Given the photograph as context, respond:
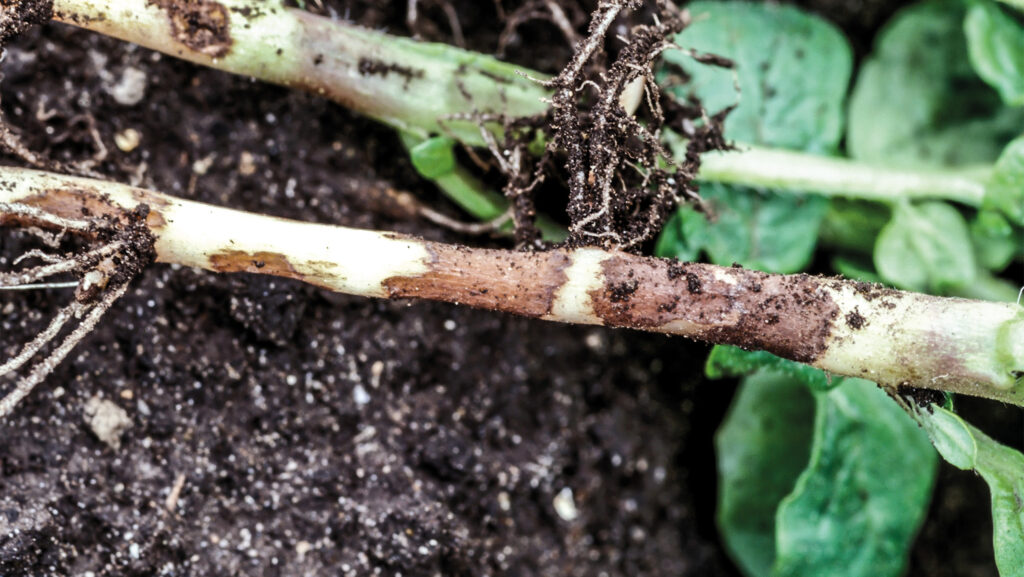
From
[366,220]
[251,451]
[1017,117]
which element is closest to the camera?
[251,451]

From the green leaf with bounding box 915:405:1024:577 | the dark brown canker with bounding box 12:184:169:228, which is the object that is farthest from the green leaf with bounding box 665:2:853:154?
the dark brown canker with bounding box 12:184:169:228

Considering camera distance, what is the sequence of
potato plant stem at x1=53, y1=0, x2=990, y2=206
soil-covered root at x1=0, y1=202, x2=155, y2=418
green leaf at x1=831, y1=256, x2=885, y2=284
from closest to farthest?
1. soil-covered root at x1=0, y1=202, x2=155, y2=418
2. potato plant stem at x1=53, y1=0, x2=990, y2=206
3. green leaf at x1=831, y1=256, x2=885, y2=284

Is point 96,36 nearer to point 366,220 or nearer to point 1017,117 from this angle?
point 366,220

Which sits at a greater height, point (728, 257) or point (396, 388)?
point (728, 257)

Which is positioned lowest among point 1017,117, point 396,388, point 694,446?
point 694,446

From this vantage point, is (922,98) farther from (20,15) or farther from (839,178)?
(20,15)

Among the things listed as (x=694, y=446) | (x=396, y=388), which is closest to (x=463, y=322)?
(x=396, y=388)

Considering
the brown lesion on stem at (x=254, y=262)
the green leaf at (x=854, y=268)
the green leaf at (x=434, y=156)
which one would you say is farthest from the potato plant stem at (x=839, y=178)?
the brown lesion on stem at (x=254, y=262)

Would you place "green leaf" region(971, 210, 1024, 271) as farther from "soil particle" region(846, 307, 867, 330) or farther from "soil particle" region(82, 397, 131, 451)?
"soil particle" region(82, 397, 131, 451)
